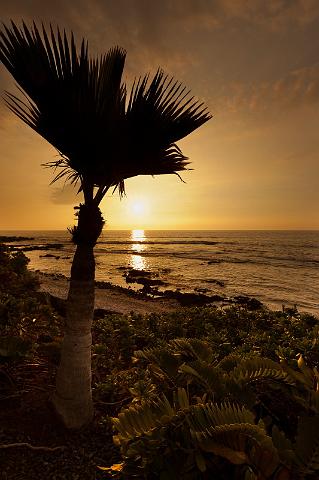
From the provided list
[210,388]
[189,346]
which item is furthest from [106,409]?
[210,388]

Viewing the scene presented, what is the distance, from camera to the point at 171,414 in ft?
7.06

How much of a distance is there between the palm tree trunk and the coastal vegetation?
0.29 metres

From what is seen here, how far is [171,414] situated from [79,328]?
1437 millimetres

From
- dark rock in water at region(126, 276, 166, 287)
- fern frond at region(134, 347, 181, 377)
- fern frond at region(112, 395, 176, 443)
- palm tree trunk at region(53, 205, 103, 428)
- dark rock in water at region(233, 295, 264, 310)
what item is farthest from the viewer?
dark rock in water at region(126, 276, 166, 287)

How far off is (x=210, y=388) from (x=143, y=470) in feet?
2.80

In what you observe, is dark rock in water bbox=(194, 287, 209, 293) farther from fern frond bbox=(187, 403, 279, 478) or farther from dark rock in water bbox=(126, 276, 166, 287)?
fern frond bbox=(187, 403, 279, 478)

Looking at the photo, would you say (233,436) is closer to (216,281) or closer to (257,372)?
(257,372)

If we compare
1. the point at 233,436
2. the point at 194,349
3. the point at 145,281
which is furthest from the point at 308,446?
the point at 145,281

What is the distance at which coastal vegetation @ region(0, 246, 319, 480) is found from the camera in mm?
2020

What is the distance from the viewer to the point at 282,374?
8.89 ft

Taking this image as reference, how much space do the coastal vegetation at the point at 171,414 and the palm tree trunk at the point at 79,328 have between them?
0.94 ft

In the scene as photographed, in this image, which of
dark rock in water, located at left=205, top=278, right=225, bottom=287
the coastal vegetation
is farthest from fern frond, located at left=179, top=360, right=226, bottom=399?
dark rock in water, located at left=205, top=278, right=225, bottom=287

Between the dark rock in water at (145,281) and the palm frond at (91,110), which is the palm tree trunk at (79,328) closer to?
the palm frond at (91,110)

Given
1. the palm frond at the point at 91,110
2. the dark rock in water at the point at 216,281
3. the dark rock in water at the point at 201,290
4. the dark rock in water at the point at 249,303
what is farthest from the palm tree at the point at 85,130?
the dark rock in water at the point at 216,281
